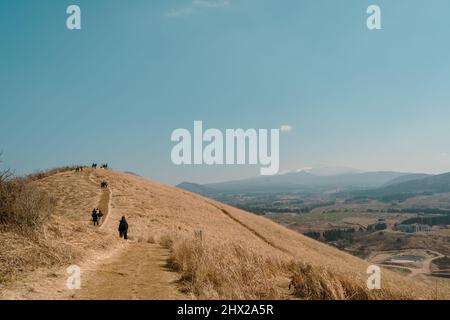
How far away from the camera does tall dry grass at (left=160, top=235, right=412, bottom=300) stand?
10.5 m

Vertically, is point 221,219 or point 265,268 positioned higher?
point 265,268

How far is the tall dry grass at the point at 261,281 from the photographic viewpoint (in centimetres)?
1048

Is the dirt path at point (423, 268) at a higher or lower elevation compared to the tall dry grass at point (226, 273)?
lower

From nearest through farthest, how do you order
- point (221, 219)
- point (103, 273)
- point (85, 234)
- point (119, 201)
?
point (103, 273) → point (85, 234) → point (119, 201) → point (221, 219)

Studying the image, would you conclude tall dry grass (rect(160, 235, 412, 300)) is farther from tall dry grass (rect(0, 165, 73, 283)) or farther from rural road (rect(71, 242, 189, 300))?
tall dry grass (rect(0, 165, 73, 283))

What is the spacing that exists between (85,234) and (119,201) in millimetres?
30969

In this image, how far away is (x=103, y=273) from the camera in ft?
44.6

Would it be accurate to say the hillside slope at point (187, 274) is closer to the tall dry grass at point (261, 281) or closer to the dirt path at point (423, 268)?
the tall dry grass at point (261, 281)

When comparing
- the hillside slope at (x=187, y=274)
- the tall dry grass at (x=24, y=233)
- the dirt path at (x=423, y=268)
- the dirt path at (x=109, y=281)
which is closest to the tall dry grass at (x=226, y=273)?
the hillside slope at (x=187, y=274)

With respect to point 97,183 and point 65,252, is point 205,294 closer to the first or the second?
point 65,252

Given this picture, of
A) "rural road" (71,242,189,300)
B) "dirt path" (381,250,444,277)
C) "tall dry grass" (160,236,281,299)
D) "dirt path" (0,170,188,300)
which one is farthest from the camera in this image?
"dirt path" (381,250,444,277)

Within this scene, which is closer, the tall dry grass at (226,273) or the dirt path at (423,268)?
the tall dry grass at (226,273)

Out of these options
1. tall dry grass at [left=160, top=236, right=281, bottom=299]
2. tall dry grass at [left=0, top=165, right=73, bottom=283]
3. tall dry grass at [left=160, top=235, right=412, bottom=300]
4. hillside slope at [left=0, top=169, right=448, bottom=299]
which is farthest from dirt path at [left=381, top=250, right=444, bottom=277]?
tall dry grass at [left=0, top=165, right=73, bottom=283]
